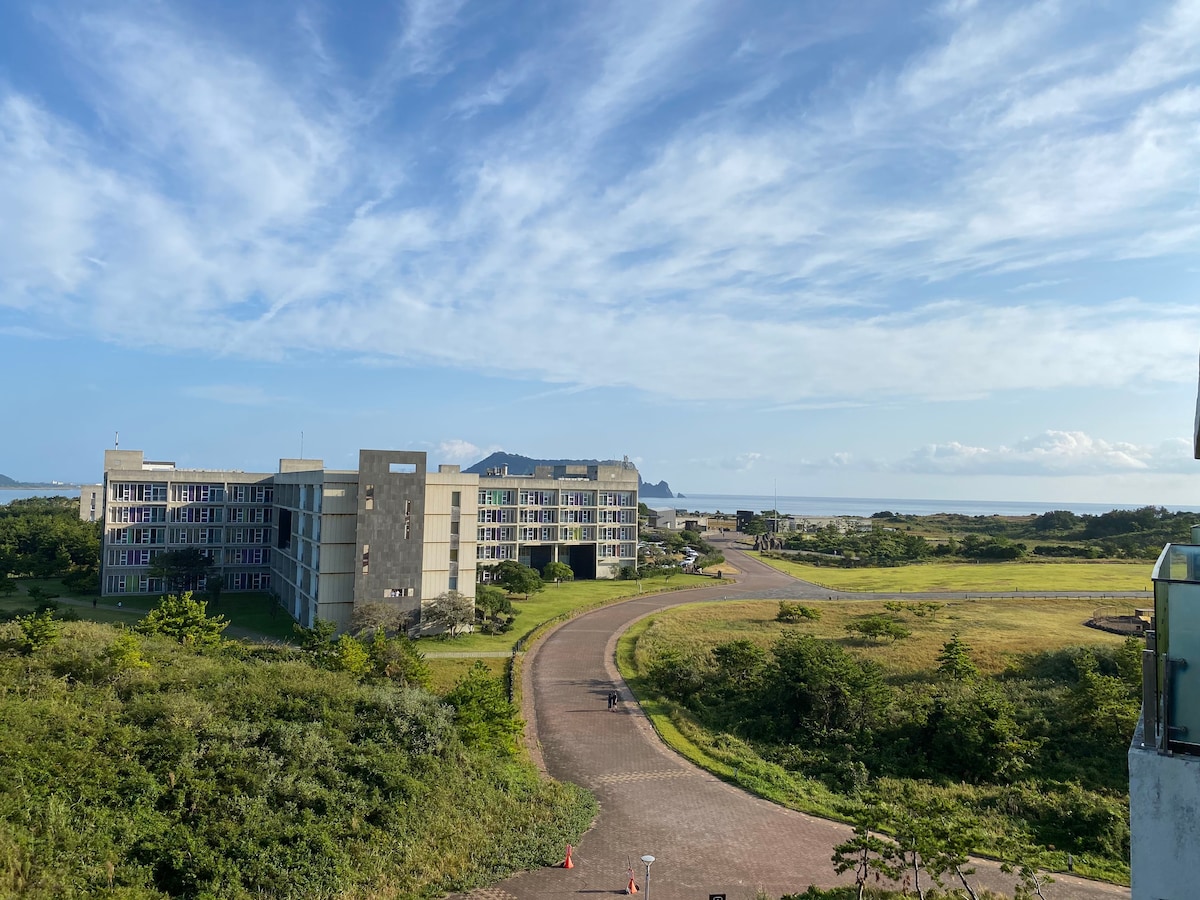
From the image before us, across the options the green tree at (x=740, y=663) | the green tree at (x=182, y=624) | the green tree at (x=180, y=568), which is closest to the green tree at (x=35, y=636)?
the green tree at (x=182, y=624)

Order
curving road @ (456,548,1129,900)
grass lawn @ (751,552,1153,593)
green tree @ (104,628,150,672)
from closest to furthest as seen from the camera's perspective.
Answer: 1. curving road @ (456,548,1129,900)
2. green tree @ (104,628,150,672)
3. grass lawn @ (751,552,1153,593)

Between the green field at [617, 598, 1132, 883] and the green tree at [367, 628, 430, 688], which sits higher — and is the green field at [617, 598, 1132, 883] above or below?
below

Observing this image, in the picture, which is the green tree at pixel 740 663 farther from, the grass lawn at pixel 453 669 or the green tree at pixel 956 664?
the grass lawn at pixel 453 669

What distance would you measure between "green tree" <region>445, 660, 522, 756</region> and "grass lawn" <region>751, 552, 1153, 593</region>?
1890 inches

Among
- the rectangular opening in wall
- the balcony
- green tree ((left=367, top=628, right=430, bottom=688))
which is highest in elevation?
the balcony

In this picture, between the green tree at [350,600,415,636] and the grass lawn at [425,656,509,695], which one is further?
the green tree at [350,600,415,636]

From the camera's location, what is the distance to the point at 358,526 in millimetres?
40094

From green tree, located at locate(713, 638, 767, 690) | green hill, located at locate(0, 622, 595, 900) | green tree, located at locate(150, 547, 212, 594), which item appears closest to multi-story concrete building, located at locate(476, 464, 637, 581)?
green tree, located at locate(150, 547, 212, 594)

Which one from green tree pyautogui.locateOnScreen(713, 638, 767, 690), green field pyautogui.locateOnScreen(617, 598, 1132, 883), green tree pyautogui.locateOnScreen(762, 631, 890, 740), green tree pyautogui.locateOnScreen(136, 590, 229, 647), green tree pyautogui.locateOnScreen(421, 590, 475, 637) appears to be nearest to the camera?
green field pyautogui.locateOnScreen(617, 598, 1132, 883)

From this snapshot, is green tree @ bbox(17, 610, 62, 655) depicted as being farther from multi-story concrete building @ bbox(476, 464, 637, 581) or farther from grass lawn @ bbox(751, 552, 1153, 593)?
grass lawn @ bbox(751, 552, 1153, 593)

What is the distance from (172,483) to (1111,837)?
6115cm

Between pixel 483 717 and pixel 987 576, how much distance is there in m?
62.2

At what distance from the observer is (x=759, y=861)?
17.7 meters

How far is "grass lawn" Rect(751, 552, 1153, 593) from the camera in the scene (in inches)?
2437
